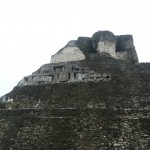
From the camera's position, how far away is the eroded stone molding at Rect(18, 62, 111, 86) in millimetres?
14406

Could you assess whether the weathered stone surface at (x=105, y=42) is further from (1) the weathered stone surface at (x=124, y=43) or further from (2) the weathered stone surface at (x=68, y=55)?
(2) the weathered stone surface at (x=68, y=55)

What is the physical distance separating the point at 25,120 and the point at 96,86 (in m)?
3.52

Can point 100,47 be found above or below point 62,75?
above

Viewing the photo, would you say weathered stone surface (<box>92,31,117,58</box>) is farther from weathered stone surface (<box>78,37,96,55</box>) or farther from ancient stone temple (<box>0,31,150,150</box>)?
weathered stone surface (<box>78,37,96,55</box>)

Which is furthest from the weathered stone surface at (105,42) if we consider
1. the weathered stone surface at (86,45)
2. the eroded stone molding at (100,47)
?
the weathered stone surface at (86,45)

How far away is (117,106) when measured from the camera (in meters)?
12.2

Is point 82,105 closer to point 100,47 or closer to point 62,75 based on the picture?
point 62,75

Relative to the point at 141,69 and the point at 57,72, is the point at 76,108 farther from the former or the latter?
the point at 141,69

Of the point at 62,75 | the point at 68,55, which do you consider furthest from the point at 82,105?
the point at 68,55

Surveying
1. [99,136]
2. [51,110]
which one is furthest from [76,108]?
[99,136]

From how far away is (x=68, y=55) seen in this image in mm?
17297

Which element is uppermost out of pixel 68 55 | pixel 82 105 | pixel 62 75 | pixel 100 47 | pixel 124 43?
pixel 124 43

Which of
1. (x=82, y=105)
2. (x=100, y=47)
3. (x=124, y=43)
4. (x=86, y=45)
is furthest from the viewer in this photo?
(x=86, y=45)

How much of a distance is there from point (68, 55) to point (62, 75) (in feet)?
8.29
